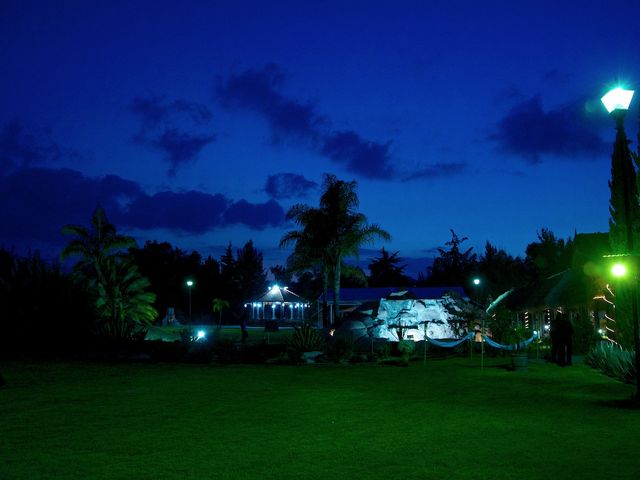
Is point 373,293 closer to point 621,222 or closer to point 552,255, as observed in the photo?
point 552,255

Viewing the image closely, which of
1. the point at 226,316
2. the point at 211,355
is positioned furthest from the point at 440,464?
the point at 226,316

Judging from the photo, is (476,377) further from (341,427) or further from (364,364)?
(341,427)

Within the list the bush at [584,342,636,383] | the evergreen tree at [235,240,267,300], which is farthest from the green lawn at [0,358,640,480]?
the evergreen tree at [235,240,267,300]

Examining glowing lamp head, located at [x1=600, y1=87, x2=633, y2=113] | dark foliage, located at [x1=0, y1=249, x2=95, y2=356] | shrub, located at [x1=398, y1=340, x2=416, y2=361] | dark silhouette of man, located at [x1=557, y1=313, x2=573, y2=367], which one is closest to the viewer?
glowing lamp head, located at [x1=600, y1=87, x2=633, y2=113]

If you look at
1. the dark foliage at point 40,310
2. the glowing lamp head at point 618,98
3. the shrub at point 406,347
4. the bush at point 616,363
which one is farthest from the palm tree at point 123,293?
the glowing lamp head at point 618,98

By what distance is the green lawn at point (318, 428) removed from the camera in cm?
697

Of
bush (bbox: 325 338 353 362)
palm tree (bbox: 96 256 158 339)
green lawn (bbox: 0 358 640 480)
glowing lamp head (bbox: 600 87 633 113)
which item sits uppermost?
glowing lamp head (bbox: 600 87 633 113)

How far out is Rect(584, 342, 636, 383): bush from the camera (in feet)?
48.3

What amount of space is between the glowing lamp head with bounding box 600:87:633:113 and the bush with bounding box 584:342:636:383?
625 centimetres

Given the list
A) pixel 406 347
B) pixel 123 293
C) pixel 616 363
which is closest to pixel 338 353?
pixel 406 347

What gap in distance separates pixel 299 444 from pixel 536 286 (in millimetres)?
25978

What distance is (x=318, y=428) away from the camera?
30.6 feet

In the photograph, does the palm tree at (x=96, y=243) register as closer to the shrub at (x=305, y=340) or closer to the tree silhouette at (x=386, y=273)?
the shrub at (x=305, y=340)

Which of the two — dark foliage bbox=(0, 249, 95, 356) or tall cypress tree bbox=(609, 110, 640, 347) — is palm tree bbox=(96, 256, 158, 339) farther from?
tall cypress tree bbox=(609, 110, 640, 347)
